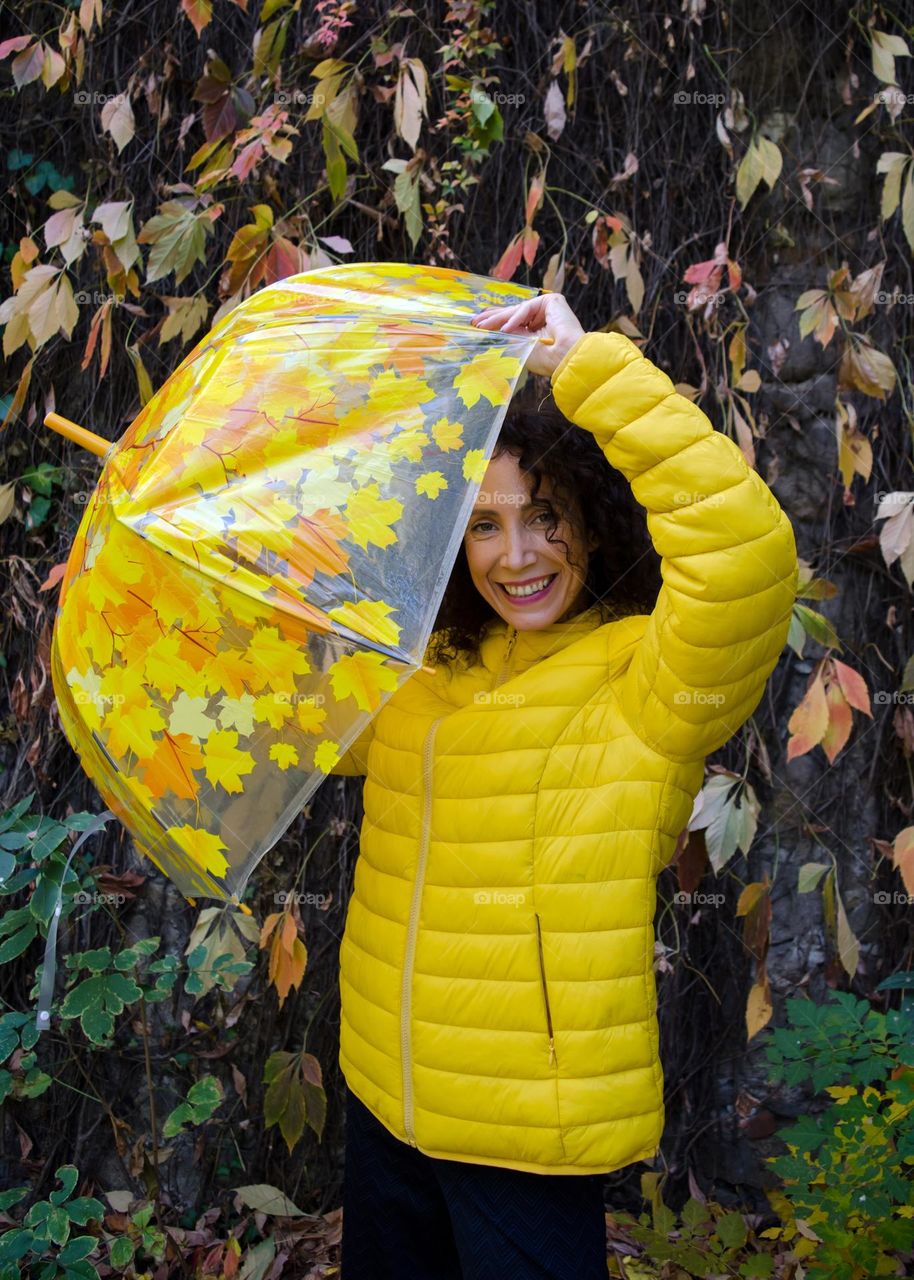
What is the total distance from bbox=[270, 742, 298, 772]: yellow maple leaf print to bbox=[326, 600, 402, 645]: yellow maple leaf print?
0.15 meters

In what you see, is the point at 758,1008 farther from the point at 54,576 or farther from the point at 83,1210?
the point at 54,576

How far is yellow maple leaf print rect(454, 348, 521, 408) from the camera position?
1215 millimetres

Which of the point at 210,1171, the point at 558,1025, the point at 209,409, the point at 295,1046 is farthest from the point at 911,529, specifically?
the point at 210,1171

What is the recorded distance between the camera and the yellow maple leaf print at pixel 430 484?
3.91 ft

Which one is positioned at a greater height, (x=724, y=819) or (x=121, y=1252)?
(x=724, y=819)

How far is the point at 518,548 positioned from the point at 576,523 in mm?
104

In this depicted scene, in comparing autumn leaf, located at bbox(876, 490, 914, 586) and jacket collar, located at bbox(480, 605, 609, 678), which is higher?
jacket collar, located at bbox(480, 605, 609, 678)

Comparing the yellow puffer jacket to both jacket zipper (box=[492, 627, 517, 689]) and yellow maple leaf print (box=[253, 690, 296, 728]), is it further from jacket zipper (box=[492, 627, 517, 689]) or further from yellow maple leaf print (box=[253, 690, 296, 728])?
yellow maple leaf print (box=[253, 690, 296, 728])

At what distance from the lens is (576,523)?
1438 mm

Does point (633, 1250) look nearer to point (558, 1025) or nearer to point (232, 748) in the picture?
point (558, 1025)

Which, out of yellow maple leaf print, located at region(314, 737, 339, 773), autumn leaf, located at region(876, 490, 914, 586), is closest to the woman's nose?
yellow maple leaf print, located at region(314, 737, 339, 773)

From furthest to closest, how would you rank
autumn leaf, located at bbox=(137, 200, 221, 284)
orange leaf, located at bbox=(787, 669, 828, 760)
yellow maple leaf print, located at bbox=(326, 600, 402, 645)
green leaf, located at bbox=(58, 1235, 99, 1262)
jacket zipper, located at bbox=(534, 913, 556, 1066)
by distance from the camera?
autumn leaf, located at bbox=(137, 200, 221, 284) → orange leaf, located at bbox=(787, 669, 828, 760) → green leaf, located at bbox=(58, 1235, 99, 1262) → jacket zipper, located at bbox=(534, 913, 556, 1066) → yellow maple leaf print, located at bbox=(326, 600, 402, 645)

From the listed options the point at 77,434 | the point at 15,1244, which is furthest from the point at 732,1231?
the point at 77,434

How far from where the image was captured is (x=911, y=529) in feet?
6.62
